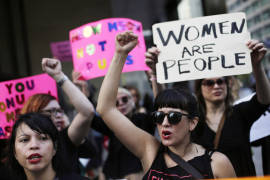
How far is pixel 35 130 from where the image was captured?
79.3 inches

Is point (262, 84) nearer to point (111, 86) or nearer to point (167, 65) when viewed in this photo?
point (167, 65)

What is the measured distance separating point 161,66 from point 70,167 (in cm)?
89

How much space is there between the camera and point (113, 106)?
6.46 ft

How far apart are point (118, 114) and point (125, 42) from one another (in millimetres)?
442

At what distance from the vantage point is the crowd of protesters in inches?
71.6

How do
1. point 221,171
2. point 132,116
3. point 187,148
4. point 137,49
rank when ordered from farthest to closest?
point 132,116, point 137,49, point 187,148, point 221,171

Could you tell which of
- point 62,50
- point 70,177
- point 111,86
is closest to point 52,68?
point 111,86

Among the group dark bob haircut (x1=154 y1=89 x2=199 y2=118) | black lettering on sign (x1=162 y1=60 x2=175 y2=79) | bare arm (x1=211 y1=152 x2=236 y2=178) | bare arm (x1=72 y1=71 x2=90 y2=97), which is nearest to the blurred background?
bare arm (x1=72 y1=71 x2=90 y2=97)

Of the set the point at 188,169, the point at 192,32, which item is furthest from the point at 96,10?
the point at 188,169

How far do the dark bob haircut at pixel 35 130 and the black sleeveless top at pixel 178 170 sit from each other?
2.15 ft

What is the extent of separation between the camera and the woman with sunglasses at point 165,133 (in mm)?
1754

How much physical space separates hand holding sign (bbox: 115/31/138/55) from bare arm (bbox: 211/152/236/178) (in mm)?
799

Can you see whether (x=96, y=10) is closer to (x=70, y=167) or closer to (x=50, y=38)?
(x=50, y=38)

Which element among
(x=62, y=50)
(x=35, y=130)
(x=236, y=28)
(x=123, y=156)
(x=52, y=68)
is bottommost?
(x=123, y=156)
